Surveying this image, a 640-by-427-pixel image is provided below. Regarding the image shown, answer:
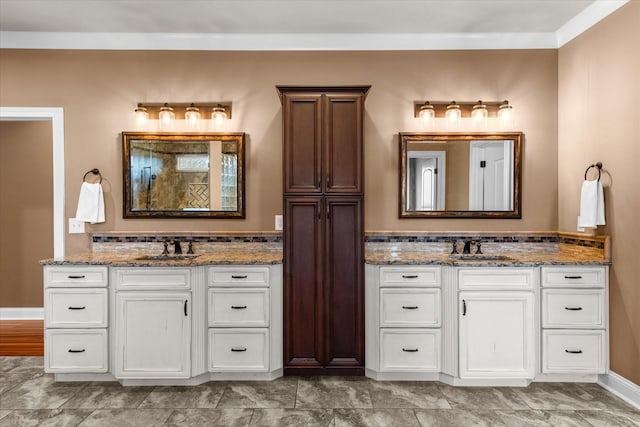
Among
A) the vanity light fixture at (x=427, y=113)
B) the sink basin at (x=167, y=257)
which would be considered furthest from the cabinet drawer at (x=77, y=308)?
the vanity light fixture at (x=427, y=113)

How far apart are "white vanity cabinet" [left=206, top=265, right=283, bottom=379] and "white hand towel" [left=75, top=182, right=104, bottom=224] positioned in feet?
4.03

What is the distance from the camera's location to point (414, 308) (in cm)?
278

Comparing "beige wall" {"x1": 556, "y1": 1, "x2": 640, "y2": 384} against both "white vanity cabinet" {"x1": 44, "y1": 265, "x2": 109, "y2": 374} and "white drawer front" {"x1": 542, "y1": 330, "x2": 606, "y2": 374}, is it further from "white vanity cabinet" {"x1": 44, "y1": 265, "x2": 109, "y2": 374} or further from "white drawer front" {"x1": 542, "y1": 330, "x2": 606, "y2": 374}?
"white vanity cabinet" {"x1": 44, "y1": 265, "x2": 109, "y2": 374}

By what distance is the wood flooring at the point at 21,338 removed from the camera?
3342 mm

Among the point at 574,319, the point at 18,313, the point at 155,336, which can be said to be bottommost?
the point at 18,313

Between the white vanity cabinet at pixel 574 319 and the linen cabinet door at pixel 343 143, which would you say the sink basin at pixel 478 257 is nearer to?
the white vanity cabinet at pixel 574 319

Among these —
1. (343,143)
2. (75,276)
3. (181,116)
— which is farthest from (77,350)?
(343,143)

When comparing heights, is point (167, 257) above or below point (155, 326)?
above

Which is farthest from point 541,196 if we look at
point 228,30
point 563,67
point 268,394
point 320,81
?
point 228,30

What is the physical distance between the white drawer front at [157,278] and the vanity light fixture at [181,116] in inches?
50.0

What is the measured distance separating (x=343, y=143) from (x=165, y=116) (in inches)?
61.4

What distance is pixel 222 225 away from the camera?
10.9ft

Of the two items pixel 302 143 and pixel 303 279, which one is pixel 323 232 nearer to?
pixel 303 279

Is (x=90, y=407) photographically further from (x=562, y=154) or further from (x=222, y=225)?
(x=562, y=154)
